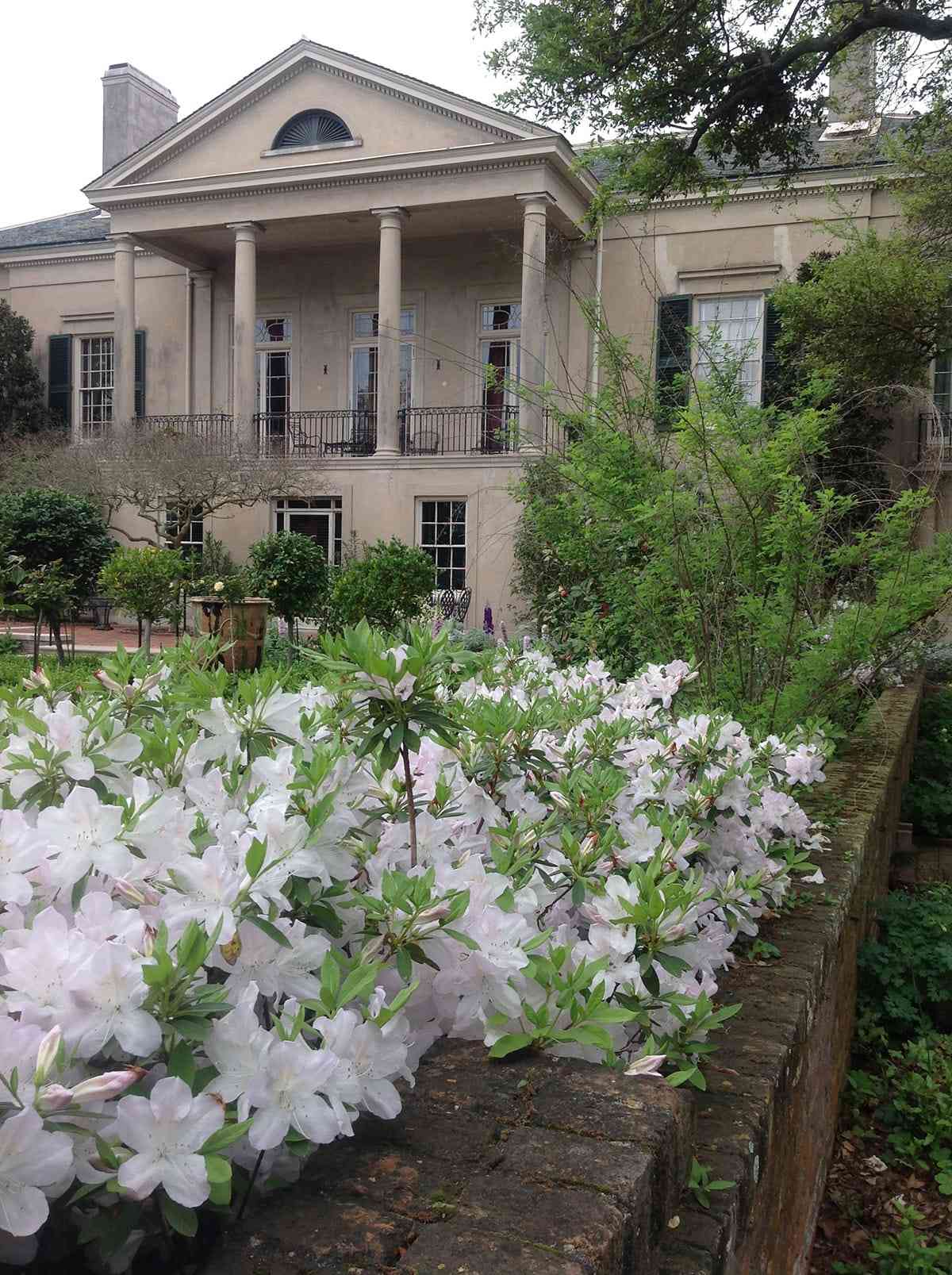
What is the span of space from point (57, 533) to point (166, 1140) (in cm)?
1219

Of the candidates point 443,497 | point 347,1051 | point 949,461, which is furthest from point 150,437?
point 347,1051

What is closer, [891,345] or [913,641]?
[913,641]

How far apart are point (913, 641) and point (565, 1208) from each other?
4274 mm

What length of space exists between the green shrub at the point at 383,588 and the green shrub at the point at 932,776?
4.99 m

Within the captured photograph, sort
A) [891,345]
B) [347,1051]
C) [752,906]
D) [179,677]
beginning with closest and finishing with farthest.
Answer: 1. [347,1051]
2. [179,677]
3. [752,906]
4. [891,345]

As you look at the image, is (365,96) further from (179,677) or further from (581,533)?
(179,677)

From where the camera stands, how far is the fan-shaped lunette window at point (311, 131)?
17656 millimetres

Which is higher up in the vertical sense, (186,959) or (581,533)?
(581,533)

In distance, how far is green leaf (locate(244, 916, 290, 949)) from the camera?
0.95 metres

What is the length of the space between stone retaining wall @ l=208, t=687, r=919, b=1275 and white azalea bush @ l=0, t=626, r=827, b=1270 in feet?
0.16

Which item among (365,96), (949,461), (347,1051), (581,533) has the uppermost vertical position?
(365,96)

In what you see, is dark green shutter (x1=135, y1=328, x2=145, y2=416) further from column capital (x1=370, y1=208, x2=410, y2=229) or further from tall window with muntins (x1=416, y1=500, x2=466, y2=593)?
tall window with muntins (x1=416, y1=500, x2=466, y2=593)

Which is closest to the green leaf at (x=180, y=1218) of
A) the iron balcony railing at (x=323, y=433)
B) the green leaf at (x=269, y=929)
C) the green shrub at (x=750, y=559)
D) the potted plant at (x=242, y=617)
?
the green leaf at (x=269, y=929)

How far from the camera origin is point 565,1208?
3.02 feet
